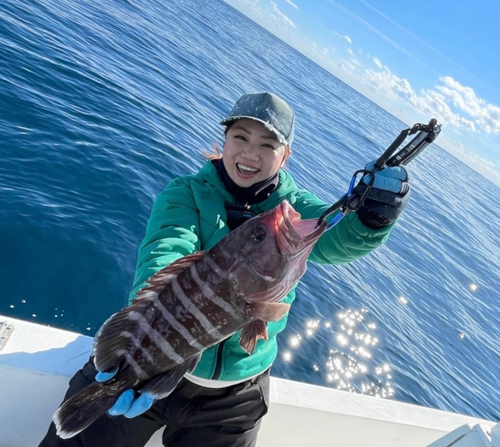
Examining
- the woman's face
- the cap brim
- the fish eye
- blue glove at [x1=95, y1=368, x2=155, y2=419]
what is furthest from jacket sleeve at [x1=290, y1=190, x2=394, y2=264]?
blue glove at [x1=95, y1=368, x2=155, y2=419]

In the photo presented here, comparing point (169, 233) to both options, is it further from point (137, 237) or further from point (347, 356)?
point (347, 356)

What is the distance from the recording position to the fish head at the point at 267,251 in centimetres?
266

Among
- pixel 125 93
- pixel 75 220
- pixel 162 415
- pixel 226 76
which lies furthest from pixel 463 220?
pixel 162 415

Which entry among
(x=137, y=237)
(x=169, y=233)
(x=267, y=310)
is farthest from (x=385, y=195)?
(x=137, y=237)

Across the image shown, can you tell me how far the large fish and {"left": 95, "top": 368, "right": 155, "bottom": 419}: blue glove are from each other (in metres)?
0.04

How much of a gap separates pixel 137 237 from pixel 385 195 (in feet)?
19.9

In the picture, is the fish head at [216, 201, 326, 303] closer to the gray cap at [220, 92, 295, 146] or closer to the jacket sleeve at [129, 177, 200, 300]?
the jacket sleeve at [129, 177, 200, 300]

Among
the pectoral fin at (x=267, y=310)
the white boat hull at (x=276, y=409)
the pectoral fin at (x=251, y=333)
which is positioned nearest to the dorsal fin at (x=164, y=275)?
the pectoral fin at (x=267, y=310)

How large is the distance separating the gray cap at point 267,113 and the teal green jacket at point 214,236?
0.57 meters

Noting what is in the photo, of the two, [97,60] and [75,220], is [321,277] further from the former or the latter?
[97,60]

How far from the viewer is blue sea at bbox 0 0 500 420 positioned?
674 cm

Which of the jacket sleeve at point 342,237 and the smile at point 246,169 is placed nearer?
the jacket sleeve at point 342,237

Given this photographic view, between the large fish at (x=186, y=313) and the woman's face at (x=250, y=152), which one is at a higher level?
the woman's face at (x=250, y=152)

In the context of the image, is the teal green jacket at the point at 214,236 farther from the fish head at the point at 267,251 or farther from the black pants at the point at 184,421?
the fish head at the point at 267,251
